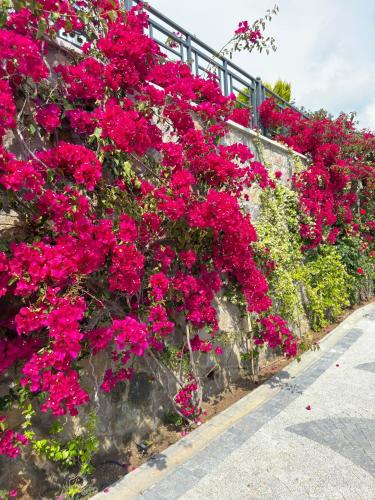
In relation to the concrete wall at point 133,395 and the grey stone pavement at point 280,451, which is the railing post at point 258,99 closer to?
the concrete wall at point 133,395

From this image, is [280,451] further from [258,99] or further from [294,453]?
[258,99]

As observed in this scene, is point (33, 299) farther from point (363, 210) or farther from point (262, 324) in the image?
point (363, 210)

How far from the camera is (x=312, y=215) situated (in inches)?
251

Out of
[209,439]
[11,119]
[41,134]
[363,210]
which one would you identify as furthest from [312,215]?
[11,119]

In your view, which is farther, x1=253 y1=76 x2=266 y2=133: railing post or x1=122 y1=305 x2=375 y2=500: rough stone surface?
x1=253 y1=76 x2=266 y2=133: railing post

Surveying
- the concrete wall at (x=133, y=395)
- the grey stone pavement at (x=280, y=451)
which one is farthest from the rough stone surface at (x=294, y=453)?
the concrete wall at (x=133, y=395)

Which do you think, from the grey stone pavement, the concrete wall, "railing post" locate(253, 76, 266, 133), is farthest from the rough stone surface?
"railing post" locate(253, 76, 266, 133)

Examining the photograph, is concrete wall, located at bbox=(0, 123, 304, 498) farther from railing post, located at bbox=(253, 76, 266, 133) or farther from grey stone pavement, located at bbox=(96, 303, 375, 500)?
railing post, located at bbox=(253, 76, 266, 133)

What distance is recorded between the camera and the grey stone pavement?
2396mm

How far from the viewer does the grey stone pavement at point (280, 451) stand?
240cm

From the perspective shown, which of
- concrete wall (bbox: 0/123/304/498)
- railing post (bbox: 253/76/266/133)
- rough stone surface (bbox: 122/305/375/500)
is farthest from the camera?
railing post (bbox: 253/76/266/133)

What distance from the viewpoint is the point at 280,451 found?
2.82 meters

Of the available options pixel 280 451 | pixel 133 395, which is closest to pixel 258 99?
pixel 133 395

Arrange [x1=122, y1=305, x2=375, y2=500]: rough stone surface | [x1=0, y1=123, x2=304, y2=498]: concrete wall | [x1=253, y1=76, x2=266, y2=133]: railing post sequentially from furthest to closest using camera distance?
[x1=253, y1=76, x2=266, y2=133]: railing post, [x1=0, y1=123, x2=304, y2=498]: concrete wall, [x1=122, y1=305, x2=375, y2=500]: rough stone surface
